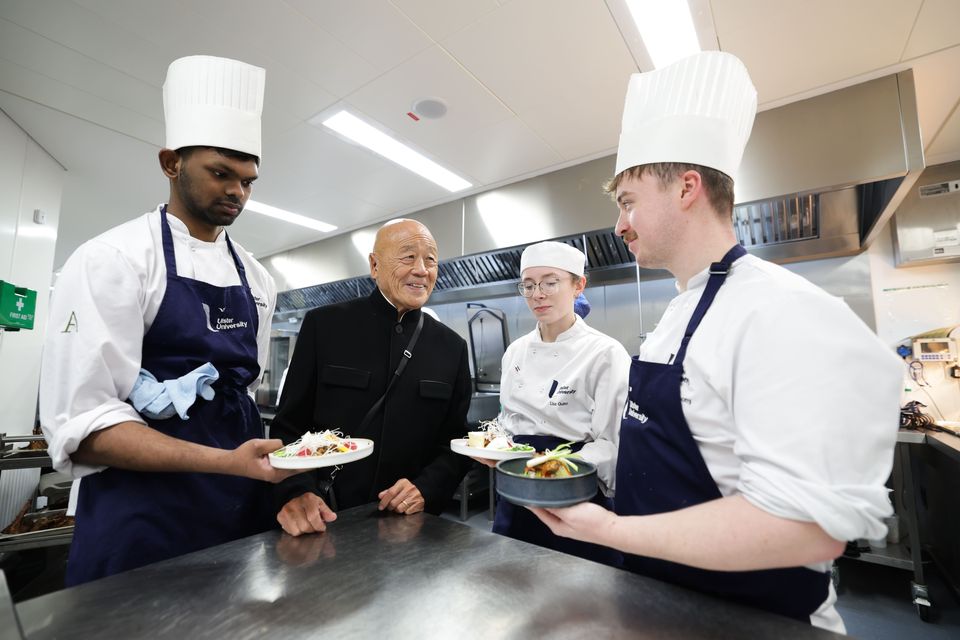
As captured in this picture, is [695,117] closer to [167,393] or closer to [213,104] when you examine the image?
[213,104]

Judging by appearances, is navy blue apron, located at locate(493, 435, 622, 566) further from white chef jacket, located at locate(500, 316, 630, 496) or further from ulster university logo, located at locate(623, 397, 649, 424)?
ulster university logo, located at locate(623, 397, 649, 424)

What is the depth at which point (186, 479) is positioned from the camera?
3.72 feet

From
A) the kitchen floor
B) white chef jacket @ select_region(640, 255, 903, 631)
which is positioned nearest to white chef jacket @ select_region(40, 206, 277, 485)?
white chef jacket @ select_region(640, 255, 903, 631)

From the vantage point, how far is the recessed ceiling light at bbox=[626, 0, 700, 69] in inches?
93.3

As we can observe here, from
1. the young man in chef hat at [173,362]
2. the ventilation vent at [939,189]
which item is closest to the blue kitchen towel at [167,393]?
the young man in chef hat at [173,362]

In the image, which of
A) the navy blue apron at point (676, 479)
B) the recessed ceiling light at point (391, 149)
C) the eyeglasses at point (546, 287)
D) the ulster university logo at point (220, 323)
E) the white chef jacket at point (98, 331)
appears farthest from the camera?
the recessed ceiling light at point (391, 149)

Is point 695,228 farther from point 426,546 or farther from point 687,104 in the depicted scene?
point 426,546

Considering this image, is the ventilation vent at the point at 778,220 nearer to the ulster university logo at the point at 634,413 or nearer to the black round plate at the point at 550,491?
the ulster university logo at the point at 634,413

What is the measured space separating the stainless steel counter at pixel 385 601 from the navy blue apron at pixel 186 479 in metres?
0.22

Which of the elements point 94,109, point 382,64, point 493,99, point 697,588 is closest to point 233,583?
point 697,588

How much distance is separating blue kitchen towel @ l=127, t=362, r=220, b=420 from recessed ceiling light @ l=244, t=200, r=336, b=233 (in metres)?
4.94

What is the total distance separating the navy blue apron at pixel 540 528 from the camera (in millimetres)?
1809

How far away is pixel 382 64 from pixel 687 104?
93.0 inches

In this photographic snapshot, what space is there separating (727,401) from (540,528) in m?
1.38
